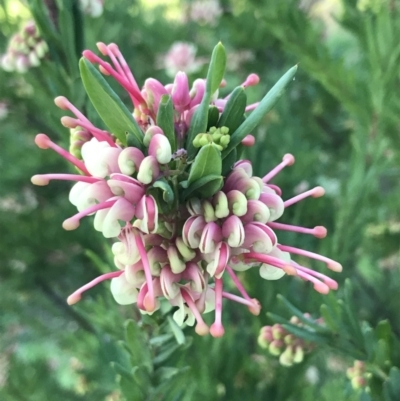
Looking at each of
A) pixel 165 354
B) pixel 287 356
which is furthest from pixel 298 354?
pixel 165 354

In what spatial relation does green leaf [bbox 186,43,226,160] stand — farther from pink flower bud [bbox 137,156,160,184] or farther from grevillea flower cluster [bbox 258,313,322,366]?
grevillea flower cluster [bbox 258,313,322,366]

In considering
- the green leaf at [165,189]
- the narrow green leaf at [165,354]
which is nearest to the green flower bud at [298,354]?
the narrow green leaf at [165,354]

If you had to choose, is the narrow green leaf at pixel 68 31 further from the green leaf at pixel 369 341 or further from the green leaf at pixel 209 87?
the green leaf at pixel 369 341

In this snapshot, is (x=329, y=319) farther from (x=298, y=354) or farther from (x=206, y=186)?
(x=206, y=186)

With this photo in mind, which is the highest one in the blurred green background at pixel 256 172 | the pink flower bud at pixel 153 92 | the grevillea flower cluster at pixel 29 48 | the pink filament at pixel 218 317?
the grevillea flower cluster at pixel 29 48

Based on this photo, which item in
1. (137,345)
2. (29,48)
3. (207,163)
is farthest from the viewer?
(29,48)

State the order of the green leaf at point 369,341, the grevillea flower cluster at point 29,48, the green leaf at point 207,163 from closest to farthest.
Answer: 1. the green leaf at point 207,163
2. the green leaf at point 369,341
3. the grevillea flower cluster at point 29,48

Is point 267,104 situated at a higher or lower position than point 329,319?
higher
